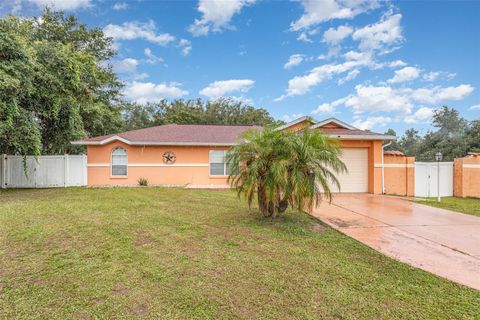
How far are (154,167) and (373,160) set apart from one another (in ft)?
38.5

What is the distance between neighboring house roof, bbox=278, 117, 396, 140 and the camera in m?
12.3

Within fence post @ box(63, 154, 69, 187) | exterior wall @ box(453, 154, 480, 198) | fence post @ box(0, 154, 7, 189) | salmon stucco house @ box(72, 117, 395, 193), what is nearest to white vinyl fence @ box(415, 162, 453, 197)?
exterior wall @ box(453, 154, 480, 198)

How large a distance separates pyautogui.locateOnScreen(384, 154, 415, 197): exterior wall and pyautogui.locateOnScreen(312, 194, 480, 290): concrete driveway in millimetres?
3084

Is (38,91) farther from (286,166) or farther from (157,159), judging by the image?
(286,166)

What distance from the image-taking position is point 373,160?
41.2 ft

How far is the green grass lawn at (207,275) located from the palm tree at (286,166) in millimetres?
806

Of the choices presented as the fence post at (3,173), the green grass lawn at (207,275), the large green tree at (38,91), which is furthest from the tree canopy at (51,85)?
the green grass lawn at (207,275)

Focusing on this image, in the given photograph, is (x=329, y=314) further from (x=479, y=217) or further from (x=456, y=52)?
(x=456, y=52)

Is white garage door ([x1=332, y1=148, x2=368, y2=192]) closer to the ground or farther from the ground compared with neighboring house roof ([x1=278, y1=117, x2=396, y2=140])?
closer to the ground

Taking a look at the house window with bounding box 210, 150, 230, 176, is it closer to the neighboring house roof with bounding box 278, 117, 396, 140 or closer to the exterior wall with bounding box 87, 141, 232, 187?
the exterior wall with bounding box 87, 141, 232, 187

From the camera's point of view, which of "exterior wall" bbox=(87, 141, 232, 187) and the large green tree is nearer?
the large green tree

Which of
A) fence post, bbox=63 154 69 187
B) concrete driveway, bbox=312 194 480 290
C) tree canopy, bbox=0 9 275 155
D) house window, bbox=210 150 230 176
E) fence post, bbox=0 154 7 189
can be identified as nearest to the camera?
concrete driveway, bbox=312 194 480 290

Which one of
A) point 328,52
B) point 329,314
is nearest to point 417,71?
point 328,52

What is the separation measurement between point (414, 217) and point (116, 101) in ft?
79.6
